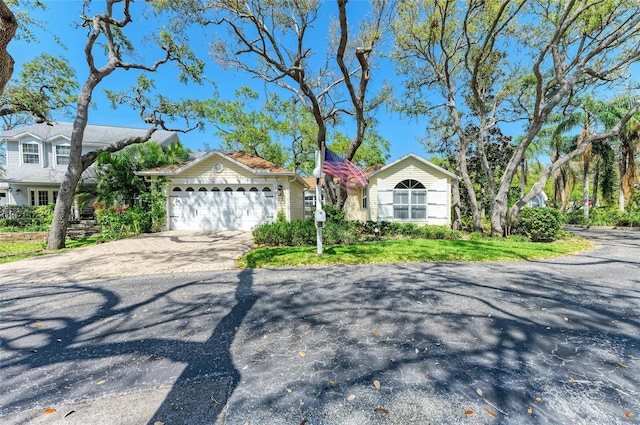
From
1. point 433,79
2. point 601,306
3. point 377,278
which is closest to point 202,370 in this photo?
point 377,278

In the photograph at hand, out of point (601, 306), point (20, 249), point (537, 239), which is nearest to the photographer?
point (601, 306)

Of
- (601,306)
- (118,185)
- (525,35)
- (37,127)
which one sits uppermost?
(525,35)

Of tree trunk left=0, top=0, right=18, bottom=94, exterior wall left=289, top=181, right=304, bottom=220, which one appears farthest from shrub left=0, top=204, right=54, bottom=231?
tree trunk left=0, top=0, right=18, bottom=94

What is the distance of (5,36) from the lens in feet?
8.56

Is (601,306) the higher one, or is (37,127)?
(37,127)

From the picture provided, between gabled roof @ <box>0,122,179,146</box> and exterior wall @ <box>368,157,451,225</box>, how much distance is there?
59.2ft

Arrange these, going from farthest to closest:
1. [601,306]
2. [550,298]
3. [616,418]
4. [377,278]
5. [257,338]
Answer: [377,278] → [550,298] → [601,306] → [257,338] → [616,418]

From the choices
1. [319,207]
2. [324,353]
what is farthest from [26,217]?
[324,353]

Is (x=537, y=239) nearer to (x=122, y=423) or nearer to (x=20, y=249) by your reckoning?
(x=122, y=423)

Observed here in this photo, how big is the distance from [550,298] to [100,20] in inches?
630

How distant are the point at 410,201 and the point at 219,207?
1001cm

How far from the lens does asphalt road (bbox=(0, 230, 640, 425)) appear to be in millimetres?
1993

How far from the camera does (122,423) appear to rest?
1.88m

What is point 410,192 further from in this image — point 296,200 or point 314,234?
point 314,234
